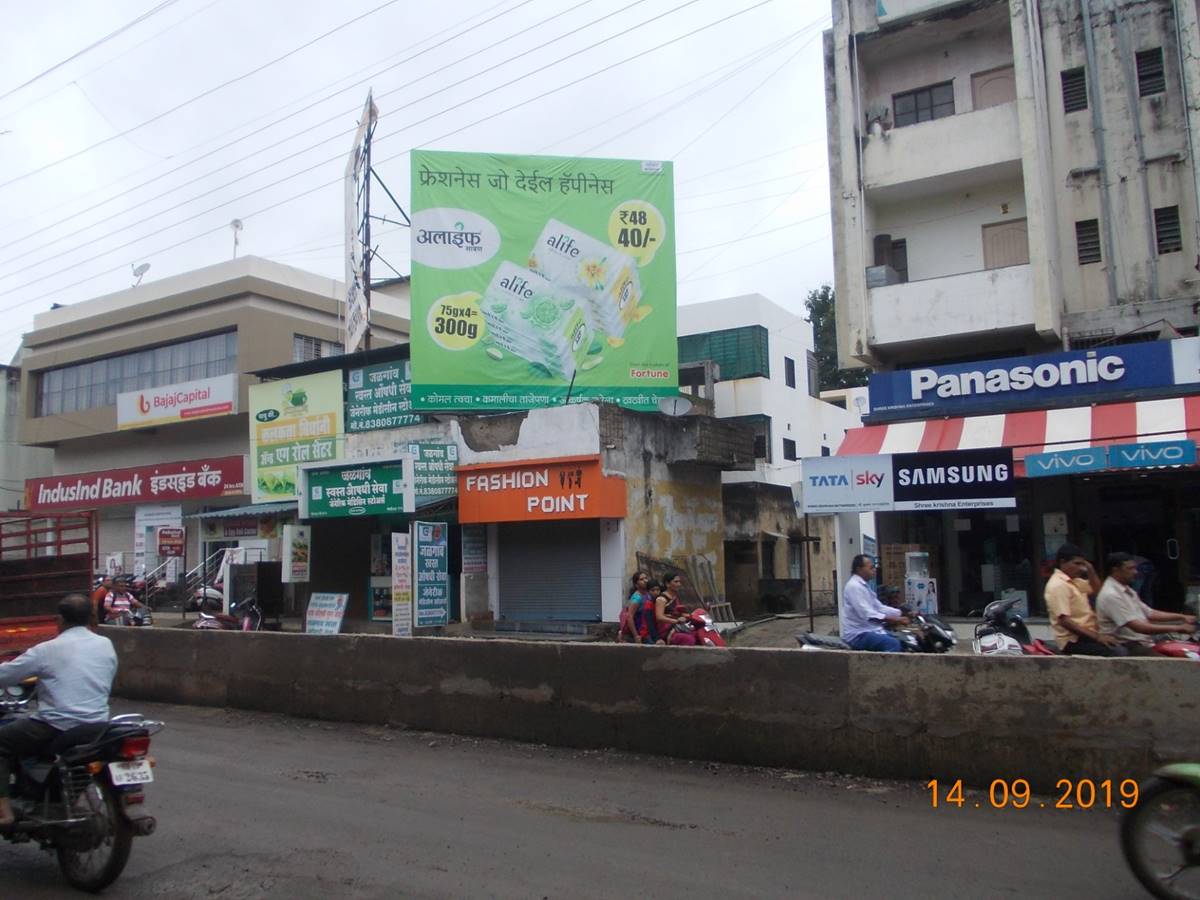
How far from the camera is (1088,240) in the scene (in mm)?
20531

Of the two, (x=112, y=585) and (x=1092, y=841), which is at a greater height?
(x=112, y=585)

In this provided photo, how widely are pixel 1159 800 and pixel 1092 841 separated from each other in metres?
1.30

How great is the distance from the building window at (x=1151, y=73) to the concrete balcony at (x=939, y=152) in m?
2.59

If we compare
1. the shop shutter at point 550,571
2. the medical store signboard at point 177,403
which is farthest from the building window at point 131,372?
the shop shutter at point 550,571

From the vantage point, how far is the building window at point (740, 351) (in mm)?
32906

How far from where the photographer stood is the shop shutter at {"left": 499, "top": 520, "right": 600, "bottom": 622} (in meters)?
21.0

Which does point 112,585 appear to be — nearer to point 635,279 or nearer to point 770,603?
point 635,279

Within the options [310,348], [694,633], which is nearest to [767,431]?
[310,348]

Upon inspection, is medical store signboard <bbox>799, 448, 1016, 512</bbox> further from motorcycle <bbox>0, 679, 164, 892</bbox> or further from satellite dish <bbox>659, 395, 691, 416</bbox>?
Answer: motorcycle <bbox>0, 679, 164, 892</bbox>

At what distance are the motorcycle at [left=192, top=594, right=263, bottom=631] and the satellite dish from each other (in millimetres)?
9874

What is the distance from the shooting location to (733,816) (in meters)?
6.79

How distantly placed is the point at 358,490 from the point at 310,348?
1450cm

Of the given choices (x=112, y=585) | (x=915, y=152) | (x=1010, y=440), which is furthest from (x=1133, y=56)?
(x=112, y=585)

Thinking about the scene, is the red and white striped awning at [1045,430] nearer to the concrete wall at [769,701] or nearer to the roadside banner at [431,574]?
the roadside banner at [431,574]
